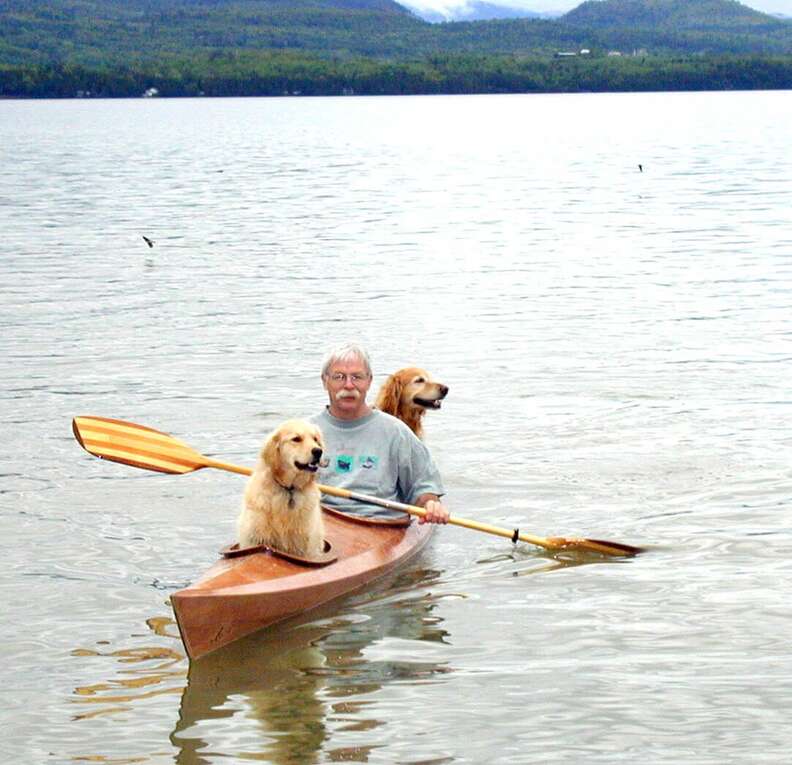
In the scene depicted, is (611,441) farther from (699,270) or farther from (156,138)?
(156,138)

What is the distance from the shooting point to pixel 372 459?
34.7ft

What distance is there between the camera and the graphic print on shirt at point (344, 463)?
10.5 meters

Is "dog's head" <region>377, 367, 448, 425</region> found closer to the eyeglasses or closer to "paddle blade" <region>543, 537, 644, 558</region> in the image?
"paddle blade" <region>543, 537, 644, 558</region>

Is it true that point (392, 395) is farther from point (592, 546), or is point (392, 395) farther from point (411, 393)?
point (592, 546)

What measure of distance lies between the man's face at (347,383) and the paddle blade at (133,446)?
1.54 meters

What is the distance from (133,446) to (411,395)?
2.06 meters

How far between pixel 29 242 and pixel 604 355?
723 inches

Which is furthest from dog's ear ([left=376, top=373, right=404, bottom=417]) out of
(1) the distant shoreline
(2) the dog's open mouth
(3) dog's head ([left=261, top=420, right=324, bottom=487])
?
(1) the distant shoreline

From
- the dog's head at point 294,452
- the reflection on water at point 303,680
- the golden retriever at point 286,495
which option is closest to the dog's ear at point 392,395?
the reflection on water at point 303,680

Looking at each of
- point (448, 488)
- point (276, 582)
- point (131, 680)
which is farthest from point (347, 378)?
point (448, 488)

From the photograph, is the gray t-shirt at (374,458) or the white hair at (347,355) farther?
the gray t-shirt at (374,458)

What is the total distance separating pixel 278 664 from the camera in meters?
9.12

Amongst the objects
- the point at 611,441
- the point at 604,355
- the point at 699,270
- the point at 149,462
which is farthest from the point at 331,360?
the point at 699,270

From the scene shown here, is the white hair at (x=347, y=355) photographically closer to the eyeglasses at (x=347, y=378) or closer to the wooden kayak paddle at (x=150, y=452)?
the eyeglasses at (x=347, y=378)
